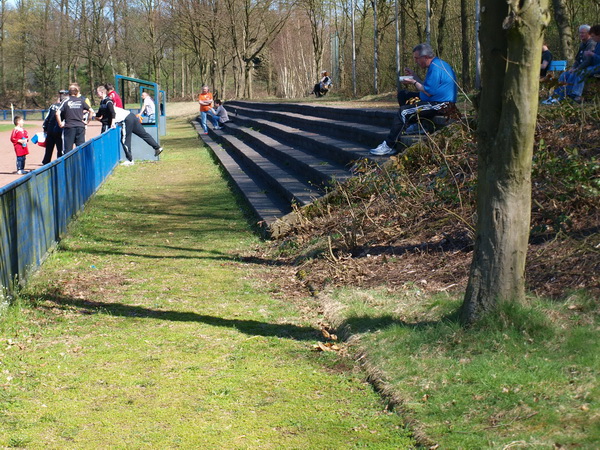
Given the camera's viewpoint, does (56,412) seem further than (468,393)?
Yes

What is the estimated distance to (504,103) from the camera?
4.69 metres

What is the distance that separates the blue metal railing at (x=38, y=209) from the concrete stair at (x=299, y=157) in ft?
9.25

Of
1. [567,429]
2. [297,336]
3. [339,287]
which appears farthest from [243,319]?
[567,429]

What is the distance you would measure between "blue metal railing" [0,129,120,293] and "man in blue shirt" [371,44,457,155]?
4.54 meters

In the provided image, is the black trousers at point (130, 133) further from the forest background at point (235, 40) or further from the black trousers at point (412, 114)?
the black trousers at point (412, 114)

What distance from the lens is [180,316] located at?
21.5ft

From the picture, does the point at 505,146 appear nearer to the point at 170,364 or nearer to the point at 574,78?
the point at 170,364

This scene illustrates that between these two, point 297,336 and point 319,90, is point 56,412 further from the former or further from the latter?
point 319,90

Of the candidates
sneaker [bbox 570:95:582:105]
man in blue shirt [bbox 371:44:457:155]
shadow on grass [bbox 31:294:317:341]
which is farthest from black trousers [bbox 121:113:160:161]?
shadow on grass [bbox 31:294:317:341]

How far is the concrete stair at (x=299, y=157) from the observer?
10875mm

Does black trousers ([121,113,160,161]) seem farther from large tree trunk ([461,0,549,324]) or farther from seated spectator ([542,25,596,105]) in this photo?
large tree trunk ([461,0,549,324])

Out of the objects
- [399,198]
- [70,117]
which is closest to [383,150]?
[399,198]

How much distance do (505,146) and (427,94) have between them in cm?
576

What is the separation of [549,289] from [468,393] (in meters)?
1.60
